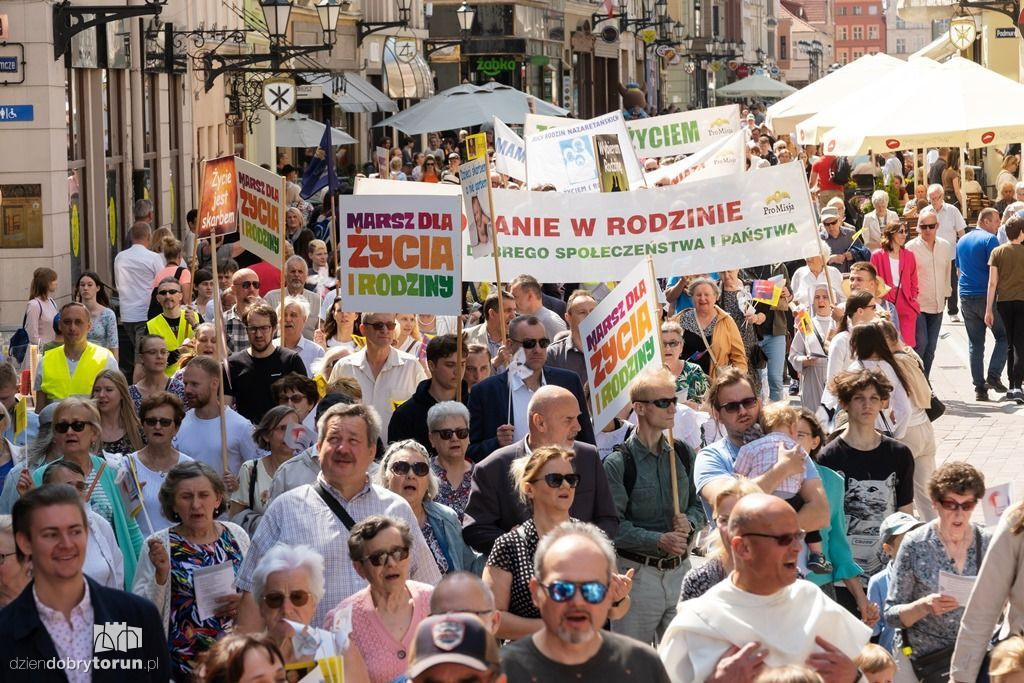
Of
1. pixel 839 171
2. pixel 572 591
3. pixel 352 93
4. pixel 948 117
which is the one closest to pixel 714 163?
pixel 948 117

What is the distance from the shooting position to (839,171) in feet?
97.7

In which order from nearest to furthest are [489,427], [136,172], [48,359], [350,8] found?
[489,427]
[48,359]
[136,172]
[350,8]

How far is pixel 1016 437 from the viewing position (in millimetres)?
14734

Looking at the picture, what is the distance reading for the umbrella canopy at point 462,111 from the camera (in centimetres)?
3441

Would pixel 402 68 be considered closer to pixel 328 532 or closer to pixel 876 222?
pixel 876 222

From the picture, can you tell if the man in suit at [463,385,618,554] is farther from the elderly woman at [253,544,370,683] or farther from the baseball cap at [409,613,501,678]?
the baseball cap at [409,613,501,678]

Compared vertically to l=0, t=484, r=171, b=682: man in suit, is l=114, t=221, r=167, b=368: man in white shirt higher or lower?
higher

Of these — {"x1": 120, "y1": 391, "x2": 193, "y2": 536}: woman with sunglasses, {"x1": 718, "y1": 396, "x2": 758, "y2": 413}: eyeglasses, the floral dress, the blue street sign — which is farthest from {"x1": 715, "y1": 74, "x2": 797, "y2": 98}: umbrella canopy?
the floral dress

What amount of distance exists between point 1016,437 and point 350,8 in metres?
27.2

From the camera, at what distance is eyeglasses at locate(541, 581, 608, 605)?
4953mm

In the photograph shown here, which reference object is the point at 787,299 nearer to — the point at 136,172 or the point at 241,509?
the point at 241,509

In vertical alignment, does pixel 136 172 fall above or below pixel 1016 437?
above

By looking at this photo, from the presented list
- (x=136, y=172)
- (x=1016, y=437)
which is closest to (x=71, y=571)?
(x=1016, y=437)

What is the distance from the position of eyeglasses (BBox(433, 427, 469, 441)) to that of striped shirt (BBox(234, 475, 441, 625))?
1.34 m
